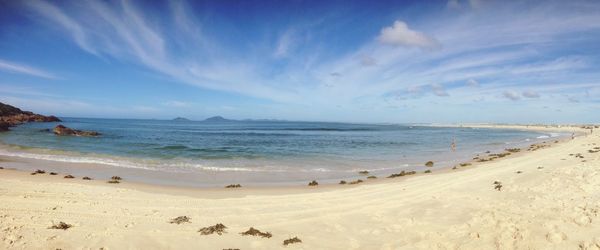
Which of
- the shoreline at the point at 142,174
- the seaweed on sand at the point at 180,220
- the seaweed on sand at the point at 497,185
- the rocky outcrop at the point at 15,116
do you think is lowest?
the shoreline at the point at 142,174

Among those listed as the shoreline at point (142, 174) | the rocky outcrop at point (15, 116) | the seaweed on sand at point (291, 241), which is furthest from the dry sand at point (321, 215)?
the rocky outcrop at point (15, 116)

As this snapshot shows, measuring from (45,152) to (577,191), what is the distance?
110 feet

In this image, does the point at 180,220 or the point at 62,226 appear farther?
the point at 180,220

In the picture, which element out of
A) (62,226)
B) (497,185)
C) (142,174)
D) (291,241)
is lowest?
(142,174)

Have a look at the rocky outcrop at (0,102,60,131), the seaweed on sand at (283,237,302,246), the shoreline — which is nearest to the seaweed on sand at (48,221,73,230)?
the seaweed on sand at (283,237,302,246)

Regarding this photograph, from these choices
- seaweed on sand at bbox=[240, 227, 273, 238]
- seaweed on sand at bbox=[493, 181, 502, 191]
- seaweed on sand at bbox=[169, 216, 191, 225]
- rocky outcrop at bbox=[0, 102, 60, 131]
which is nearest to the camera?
seaweed on sand at bbox=[240, 227, 273, 238]

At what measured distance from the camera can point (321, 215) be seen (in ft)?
34.1

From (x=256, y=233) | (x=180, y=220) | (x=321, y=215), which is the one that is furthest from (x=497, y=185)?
(x=180, y=220)

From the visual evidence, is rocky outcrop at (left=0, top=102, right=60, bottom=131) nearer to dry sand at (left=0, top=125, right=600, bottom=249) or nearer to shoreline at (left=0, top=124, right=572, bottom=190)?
shoreline at (left=0, top=124, right=572, bottom=190)

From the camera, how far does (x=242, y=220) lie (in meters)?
9.91

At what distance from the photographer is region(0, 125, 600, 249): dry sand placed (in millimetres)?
7789

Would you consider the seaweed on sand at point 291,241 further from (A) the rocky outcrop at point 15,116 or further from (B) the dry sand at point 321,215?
(A) the rocky outcrop at point 15,116

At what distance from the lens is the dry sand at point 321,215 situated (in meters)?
7.79

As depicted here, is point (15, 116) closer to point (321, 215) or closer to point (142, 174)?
point (142, 174)
